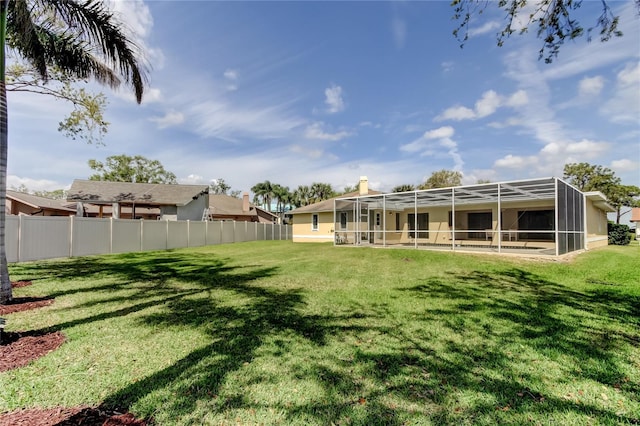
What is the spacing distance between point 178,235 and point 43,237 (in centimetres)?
794

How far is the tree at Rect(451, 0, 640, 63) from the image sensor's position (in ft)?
14.6

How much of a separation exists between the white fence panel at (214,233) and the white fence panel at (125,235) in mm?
5985

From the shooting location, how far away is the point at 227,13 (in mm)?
10055

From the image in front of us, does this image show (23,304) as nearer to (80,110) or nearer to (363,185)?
(80,110)

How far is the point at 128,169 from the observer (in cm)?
4141

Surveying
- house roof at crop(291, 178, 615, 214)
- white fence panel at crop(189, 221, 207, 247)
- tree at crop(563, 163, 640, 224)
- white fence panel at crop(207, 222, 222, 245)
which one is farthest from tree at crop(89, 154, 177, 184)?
tree at crop(563, 163, 640, 224)

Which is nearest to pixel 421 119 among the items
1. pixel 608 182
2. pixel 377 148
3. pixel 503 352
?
pixel 377 148

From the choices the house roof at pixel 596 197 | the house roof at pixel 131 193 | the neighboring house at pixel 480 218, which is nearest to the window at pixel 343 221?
the neighboring house at pixel 480 218

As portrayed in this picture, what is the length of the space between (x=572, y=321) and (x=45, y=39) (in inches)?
446

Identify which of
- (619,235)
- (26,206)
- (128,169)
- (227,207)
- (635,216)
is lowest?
(619,235)

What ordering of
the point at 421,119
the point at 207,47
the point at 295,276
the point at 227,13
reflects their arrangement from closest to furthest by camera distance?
the point at 295,276 < the point at 227,13 < the point at 207,47 < the point at 421,119

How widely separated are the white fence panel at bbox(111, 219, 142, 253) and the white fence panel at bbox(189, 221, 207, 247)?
4.21 m

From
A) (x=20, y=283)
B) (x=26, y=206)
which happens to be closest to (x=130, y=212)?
(x=26, y=206)

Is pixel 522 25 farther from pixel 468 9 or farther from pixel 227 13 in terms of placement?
pixel 227 13
